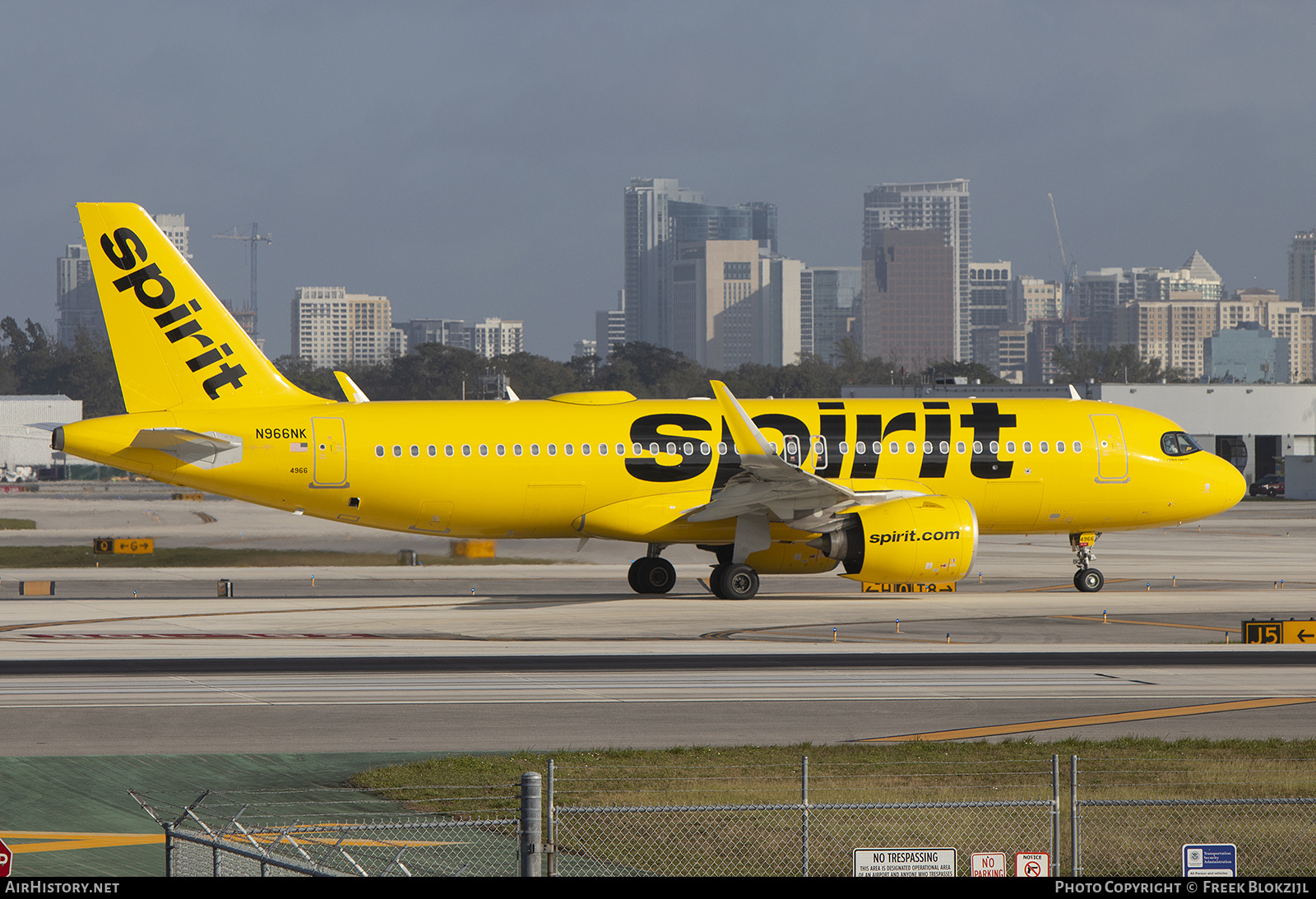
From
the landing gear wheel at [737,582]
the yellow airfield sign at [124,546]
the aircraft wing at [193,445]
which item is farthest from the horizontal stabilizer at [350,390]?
the yellow airfield sign at [124,546]

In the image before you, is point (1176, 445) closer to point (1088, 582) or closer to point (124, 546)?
point (1088, 582)

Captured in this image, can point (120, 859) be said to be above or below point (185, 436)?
below

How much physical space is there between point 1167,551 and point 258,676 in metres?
41.7

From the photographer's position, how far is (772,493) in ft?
115

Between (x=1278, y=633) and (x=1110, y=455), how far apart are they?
30.7 ft

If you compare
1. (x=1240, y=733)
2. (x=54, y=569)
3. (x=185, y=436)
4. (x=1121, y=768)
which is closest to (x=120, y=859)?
(x=1121, y=768)

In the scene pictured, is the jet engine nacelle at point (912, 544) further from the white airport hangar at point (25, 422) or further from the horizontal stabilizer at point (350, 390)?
the white airport hangar at point (25, 422)

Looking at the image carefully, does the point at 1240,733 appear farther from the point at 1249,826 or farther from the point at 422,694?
the point at 422,694

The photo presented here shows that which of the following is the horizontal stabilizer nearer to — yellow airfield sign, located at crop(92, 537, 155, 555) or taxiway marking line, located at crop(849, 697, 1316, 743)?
yellow airfield sign, located at crop(92, 537, 155, 555)

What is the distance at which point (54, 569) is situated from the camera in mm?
49062

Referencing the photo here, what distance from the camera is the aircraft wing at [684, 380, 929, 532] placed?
34.0 meters

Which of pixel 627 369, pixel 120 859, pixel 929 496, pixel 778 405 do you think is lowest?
pixel 120 859

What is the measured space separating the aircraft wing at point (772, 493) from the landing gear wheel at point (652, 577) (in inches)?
114

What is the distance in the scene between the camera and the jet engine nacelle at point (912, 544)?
3388 cm
